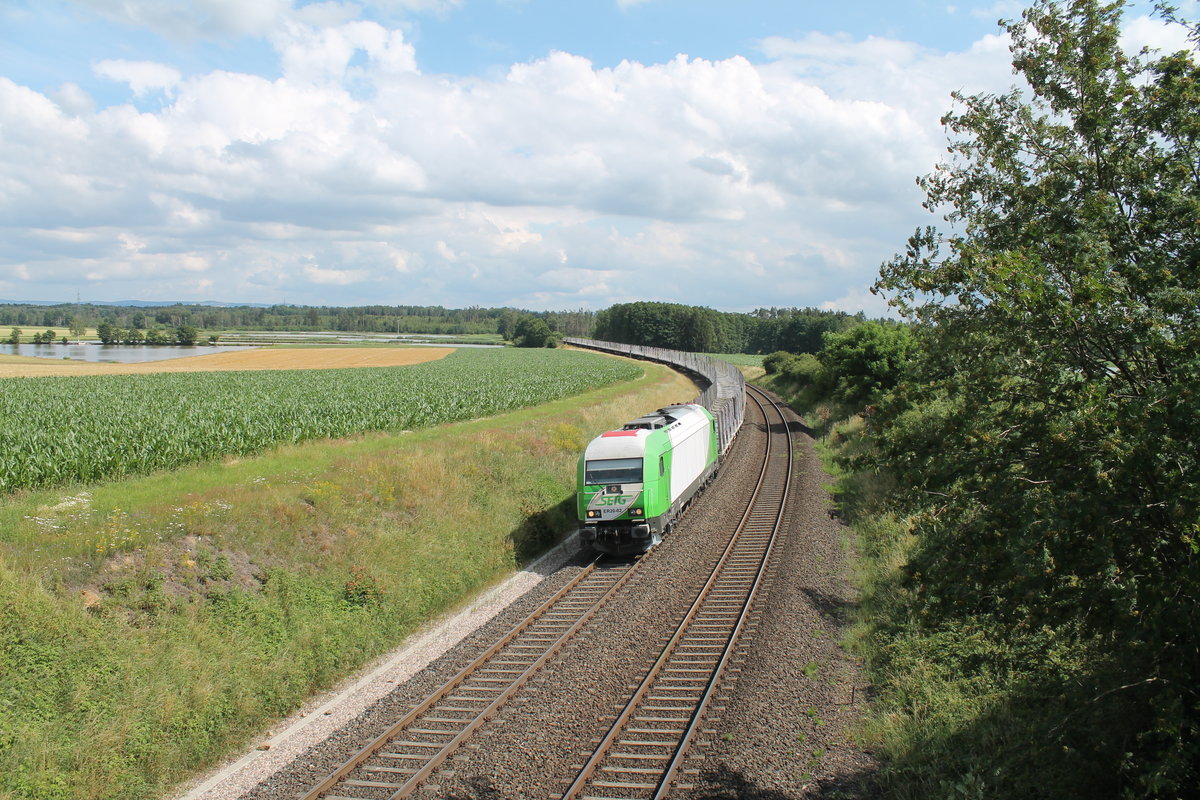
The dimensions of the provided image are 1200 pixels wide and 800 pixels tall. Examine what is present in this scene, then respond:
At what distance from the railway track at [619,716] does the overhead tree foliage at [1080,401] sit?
185 inches

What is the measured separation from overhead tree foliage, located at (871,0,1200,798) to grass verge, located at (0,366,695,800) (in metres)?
10.4

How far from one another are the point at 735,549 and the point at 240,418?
16.7m

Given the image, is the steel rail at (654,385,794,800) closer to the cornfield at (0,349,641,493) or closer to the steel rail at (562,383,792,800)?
the steel rail at (562,383,792,800)

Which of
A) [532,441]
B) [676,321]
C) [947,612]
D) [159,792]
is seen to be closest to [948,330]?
[947,612]

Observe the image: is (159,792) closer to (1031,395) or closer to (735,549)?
(1031,395)

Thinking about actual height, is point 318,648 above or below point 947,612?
below

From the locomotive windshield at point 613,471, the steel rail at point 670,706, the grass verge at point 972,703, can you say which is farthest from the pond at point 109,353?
the grass verge at point 972,703

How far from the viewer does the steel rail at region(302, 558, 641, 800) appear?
9.65 metres

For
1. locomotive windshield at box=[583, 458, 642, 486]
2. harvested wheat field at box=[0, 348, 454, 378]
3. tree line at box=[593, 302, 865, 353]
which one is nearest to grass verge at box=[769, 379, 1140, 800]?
locomotive windshield at box=[583, 458, 642, 486]

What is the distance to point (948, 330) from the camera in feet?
23.1

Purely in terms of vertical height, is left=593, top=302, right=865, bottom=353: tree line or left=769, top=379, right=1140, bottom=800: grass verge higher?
left=593, top=302, right=865, bottom=353: tree line

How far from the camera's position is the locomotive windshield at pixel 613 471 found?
749 inches

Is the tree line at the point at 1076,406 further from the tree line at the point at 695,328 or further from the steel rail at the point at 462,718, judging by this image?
the tree line at the point at 695,328

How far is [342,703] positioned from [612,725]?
4898mm
